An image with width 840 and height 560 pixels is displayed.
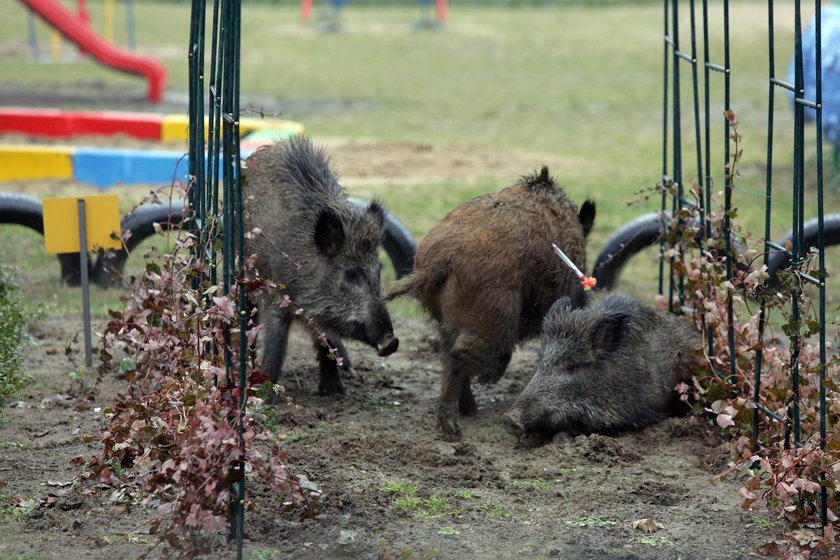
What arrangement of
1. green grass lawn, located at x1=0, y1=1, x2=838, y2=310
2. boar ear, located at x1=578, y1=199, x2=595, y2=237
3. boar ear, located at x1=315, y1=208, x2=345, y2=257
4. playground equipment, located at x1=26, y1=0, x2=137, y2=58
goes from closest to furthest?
boar ear, located at x1=315, y1=208, x2=345, y2=257 < boar ear, located at x1=578, y1=199, x2=595, y2=237 < green grass lawn, located at x1=0, y1=1, x2=838, y2=310 < playground equipment, located at x1=26, y1=0, x2=137, y2=58

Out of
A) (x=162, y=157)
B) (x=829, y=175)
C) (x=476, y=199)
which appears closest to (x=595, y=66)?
(x=829, y=175)

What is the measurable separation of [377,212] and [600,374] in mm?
1469

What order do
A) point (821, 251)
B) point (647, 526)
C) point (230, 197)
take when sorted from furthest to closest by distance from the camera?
point (647, 526) < point (821, 251) < point (230, 197)

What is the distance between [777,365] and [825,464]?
803mm

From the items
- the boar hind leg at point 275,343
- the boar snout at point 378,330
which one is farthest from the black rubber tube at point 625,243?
the boar hind leg at point 275,343

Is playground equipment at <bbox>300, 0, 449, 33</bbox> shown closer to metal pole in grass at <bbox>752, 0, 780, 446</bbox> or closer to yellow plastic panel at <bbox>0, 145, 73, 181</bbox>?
yellow plastic panel at <bbox>0, 145, 73, 181</bbox>

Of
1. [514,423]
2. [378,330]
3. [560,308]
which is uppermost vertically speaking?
[560,308]

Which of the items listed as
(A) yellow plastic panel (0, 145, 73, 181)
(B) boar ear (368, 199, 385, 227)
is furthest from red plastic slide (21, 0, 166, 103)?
(B) boar ear (368, 199, 385, 227)

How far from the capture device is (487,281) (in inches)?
207

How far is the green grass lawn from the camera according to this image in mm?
11359

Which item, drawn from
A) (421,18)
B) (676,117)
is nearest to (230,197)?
(676,117)

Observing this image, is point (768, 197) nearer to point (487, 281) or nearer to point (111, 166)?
point (487, 281)

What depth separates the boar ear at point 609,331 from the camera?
530 centimetres

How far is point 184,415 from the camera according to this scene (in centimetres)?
407
